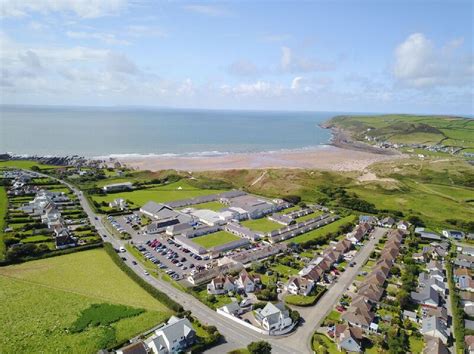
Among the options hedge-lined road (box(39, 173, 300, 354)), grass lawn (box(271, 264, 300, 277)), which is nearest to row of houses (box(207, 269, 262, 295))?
hedge-lined road (box(39, 173, 300, 354))

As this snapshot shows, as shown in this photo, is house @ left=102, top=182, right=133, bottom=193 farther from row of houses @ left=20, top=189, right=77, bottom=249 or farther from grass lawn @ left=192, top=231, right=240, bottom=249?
grass lawn @ left=192, top=231, right=240, bottom=249

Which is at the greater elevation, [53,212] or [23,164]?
[23,164]

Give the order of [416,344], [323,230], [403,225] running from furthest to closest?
[403,225], [323,230], [416,344]

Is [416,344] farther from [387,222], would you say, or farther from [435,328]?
[387,222]

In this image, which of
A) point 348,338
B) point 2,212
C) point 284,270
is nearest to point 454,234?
point 284,270

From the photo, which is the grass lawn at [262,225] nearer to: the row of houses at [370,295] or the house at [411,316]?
the row of houses at [370,295]

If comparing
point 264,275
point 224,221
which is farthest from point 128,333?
point 224,221
